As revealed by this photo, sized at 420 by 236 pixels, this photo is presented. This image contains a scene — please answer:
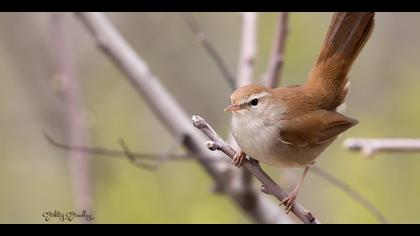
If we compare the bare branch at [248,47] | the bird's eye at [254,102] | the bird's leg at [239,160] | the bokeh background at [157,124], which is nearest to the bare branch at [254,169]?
the bird's leg at [239,160]

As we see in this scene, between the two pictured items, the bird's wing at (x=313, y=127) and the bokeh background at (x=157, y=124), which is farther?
the bokeh background at (x=157, y=124)

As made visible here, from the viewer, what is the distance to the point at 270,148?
363cm

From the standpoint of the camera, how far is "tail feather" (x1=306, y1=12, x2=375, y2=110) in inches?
147

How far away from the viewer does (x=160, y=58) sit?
7.10 meters

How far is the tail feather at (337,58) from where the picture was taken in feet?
12.3

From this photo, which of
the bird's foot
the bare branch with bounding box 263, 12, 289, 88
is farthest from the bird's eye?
the bird's foot

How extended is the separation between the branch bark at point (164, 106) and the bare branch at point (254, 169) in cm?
101

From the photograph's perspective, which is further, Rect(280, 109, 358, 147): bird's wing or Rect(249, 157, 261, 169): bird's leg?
Rect(280, 109, 358, 147): bird's wing

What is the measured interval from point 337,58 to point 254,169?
3.71 feet

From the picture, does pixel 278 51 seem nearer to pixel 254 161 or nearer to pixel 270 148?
pixel 270 148

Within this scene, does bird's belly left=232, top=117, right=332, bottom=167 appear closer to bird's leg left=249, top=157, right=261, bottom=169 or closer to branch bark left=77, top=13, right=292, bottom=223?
bird's leg left=249, top=157, right=261, bottom=169

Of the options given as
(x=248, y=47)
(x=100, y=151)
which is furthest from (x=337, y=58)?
(x=100, y=151)

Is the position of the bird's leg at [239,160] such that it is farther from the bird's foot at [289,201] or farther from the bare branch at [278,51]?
the bare branch at [278,51]
